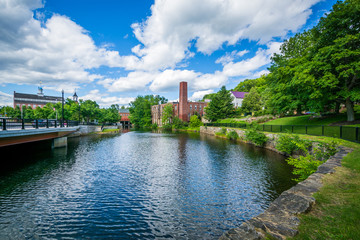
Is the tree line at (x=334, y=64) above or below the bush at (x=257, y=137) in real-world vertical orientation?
above

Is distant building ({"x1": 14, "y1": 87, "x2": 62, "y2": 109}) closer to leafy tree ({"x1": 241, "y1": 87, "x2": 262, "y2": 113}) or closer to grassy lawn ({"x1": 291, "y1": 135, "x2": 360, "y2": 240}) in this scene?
leafy tree ({"x1": 241, "y1": 87, "x2": 262, "y2": 113})

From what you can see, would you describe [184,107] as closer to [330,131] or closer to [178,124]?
[178,124]

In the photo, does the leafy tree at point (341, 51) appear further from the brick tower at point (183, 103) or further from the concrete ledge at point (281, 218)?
the brick tower at point (183, 103)

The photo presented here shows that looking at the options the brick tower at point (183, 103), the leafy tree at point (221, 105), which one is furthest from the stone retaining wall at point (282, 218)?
the brick tower at point (183, 103)

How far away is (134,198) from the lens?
8.38m

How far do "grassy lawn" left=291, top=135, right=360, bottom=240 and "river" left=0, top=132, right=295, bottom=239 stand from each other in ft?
9.66

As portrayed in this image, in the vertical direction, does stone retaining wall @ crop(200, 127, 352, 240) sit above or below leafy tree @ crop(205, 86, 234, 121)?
below

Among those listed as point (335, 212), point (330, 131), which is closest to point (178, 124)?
point (330, 131)

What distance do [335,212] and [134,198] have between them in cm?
762

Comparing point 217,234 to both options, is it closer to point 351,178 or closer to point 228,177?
point 351,178

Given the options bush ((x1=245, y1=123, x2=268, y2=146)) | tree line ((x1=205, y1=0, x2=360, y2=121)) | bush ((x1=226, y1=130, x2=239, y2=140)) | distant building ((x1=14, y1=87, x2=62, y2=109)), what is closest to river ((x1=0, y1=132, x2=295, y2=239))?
bush ((x1=245, y1=123, x2=268, y2=146))

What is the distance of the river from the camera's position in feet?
19.8

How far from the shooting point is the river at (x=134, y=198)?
6027 mm

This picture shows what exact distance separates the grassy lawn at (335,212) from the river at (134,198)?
2943 mm
